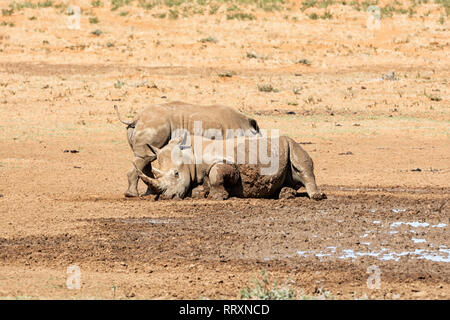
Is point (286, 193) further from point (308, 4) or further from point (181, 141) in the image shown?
point (308, 4)

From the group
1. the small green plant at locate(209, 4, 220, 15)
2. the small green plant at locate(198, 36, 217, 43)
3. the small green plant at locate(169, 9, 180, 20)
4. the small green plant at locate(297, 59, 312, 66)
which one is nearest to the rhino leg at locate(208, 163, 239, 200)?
the small green plant at locate(297, 59, 312, 66)

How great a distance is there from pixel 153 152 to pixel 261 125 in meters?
7.91

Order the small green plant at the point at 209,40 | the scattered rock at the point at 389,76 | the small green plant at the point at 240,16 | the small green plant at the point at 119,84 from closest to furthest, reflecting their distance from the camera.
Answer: the small green plant at the point at 119,84 → the scattered rock at the point at 389,76 → the small green plant at the point at 209,40 → the small green plant at the point at 240,16

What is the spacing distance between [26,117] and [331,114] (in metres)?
7.04

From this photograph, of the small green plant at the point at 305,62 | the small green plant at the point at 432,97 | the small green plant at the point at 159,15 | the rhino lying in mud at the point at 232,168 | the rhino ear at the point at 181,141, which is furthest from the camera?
the small green plant at the point at 159,15

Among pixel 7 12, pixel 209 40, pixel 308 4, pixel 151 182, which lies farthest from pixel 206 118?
pixel 308 4

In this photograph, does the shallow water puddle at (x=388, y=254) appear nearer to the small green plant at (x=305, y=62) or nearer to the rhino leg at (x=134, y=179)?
the rhino leg at (x=134, y=179)

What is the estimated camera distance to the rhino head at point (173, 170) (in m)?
11.4

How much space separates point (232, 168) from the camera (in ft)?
37.4

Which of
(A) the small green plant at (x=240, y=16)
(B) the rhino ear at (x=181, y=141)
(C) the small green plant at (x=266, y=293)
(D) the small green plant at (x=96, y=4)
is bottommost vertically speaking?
(A) the small green plant at (x=240, y=16)

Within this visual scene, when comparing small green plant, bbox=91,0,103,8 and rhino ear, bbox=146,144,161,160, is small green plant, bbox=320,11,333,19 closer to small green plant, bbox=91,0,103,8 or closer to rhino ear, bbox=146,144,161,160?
small green plant, bbox=91,0,103,8

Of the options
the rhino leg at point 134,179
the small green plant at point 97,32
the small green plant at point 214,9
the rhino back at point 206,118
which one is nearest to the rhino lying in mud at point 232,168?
the rhino leg at point 134,179
